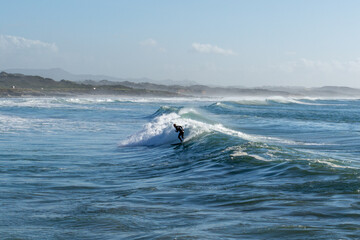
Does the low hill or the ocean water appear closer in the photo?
the ocean water

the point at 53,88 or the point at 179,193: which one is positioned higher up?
the point at 53,88

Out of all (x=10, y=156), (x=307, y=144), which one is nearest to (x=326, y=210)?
(x=10, y=156)

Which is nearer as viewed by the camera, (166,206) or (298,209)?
(298,209)

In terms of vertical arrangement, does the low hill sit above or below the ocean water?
above

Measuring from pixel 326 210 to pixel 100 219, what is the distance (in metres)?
3.12

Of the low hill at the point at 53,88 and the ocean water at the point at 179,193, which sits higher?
the low hill at the point at 53,88

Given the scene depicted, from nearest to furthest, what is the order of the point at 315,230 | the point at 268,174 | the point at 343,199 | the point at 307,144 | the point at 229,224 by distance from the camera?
the point at 315,230
the point at 229,224
the point at 343,199
the point at 268,174
the point at 307,144

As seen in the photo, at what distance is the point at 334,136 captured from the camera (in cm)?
2192

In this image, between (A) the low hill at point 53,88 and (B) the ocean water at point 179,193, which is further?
(A) the low hill at point 53,88

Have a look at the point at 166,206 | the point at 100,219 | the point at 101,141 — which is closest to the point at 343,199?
the point at 166,206

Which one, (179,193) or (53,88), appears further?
(53,88)

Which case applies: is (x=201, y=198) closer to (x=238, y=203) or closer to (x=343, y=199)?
(x=238, y=203)

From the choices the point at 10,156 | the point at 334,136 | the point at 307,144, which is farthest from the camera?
the point at 334,136

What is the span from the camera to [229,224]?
670 centimetres
